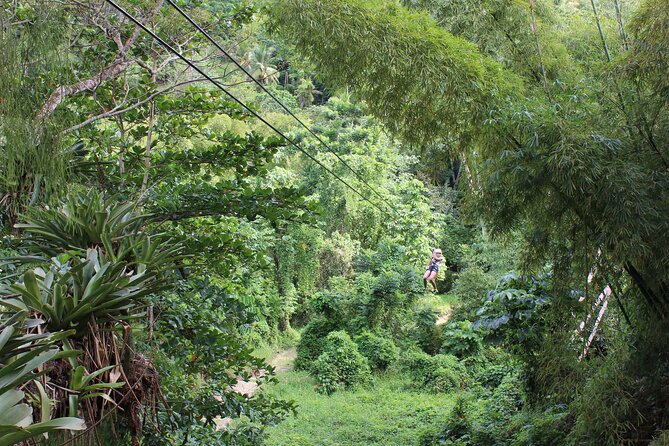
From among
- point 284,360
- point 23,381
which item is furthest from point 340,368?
point 23,381

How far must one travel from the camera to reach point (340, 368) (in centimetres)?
938

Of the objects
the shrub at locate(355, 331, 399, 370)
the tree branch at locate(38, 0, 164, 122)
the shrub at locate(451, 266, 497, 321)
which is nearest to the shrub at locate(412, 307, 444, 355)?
the shrub at locate(451, 266, 497, 321)

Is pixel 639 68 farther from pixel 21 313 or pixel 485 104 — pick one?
pixel 21 313

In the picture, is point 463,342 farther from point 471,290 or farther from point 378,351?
point 471,290

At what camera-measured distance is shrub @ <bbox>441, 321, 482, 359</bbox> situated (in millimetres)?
9164

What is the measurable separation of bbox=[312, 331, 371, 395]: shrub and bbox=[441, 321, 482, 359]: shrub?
1.36 m

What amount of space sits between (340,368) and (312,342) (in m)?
1.23

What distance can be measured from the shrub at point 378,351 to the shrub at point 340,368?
302mm

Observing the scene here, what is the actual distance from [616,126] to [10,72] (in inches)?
104

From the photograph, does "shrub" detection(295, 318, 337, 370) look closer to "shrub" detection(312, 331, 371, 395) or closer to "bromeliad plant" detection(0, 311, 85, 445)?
"shrub" detection(312, 331, 371, 395)

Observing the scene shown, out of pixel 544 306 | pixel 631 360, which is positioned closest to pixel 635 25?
pixel 631 360

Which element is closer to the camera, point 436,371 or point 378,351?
point 436,371

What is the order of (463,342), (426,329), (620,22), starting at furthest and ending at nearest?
(426,329) → (463,342) → (620,22)

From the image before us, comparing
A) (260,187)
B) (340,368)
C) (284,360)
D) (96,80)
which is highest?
(96,80)
